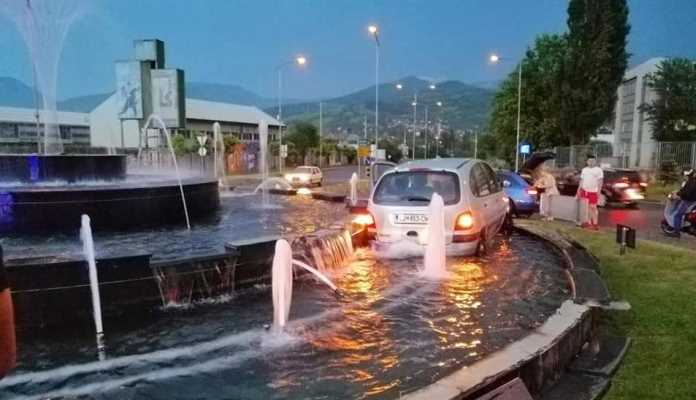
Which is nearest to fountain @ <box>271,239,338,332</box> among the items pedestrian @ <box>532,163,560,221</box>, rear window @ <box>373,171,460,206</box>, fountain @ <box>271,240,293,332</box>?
fountain @ <box>271,240,293,332</box>

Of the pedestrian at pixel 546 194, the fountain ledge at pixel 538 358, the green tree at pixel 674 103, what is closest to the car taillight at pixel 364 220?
the fountain ledge at pixel 538 358

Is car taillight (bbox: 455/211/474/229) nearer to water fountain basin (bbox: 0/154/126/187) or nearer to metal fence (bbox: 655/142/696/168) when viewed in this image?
water fountain basin (bbox: 0/154/126/187)

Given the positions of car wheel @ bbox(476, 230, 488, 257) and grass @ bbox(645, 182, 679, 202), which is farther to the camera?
grass @ bbox(645, 182, 679, 202)

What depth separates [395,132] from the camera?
17250 centimetres

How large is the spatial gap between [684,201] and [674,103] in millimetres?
36125

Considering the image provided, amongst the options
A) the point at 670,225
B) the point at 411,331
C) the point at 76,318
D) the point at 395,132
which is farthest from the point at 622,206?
the point at 395,132

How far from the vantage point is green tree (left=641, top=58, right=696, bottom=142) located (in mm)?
44969

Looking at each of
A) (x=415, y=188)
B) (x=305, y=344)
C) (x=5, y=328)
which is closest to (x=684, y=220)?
(x=415, y=188)

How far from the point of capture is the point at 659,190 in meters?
32.9

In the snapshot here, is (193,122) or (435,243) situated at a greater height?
(193,122)

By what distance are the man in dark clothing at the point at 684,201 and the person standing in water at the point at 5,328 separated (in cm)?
1525

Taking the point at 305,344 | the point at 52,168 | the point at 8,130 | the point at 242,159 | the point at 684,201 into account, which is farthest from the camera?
the point at 242,159

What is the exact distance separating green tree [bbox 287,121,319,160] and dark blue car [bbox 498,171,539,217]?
204 ft

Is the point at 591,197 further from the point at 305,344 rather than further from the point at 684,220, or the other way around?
the point at 305,344
